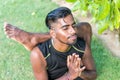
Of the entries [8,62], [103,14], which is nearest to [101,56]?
[8,62]

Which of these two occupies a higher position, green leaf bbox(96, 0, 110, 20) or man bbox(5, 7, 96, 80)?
green leaf bbox(96, 0, 110, 20)

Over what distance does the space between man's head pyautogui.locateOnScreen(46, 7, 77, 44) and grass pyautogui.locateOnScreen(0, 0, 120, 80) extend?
1.26 meters

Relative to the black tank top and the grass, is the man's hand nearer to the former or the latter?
the black tank top

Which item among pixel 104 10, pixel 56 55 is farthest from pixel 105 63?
pixel 104 10

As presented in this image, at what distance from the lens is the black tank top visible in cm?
326

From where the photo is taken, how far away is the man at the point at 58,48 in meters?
2.94

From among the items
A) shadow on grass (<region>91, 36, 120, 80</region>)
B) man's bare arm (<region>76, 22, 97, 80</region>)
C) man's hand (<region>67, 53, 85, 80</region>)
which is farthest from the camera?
shadow on grass (<region>91, 36, 120, 80</region>)

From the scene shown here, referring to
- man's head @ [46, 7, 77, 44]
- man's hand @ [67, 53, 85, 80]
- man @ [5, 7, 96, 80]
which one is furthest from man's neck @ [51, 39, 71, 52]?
man's hand @ [67, 53, 85, 80]

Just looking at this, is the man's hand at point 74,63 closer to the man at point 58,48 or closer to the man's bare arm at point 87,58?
the man at point 58,48

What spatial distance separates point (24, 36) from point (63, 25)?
1.74 feet

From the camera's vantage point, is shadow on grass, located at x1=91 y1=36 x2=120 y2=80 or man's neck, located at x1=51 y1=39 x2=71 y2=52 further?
shadow on grass, located at x1=91 y1=36 x2=120 y2=80

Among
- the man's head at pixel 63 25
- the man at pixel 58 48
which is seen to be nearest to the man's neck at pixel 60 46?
the man at pixel 58 48

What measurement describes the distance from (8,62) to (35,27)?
112 cm

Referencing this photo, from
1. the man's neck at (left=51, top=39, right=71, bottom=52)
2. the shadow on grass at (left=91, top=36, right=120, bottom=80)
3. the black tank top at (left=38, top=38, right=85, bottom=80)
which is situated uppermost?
the man's neck at (left=51, top=39, right=71, bottom=52)
